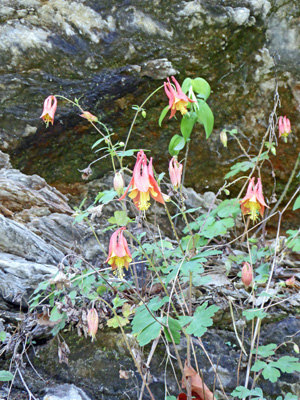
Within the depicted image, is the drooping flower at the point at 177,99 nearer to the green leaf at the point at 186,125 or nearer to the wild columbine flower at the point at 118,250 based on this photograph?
the green leaf at the point at 186,125

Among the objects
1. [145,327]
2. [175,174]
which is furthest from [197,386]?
[175,174]

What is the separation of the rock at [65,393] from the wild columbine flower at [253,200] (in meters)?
0.95

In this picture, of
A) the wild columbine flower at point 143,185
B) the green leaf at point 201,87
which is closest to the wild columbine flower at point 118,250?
A: the wild columbine flower at point 143,185

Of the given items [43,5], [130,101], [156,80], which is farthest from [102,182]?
[43,5]

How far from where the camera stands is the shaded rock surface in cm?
272

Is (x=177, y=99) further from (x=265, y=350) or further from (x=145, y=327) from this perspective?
(x=265, y=350)

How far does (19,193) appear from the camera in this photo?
103 inches

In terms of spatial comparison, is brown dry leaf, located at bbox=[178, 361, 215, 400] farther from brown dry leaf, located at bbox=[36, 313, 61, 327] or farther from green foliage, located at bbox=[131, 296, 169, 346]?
brown dry leaf, located at bbox=[36, 313, 61, 327]

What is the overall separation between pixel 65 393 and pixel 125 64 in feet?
6.96

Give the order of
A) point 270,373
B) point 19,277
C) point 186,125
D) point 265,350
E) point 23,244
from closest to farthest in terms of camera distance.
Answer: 1. point 270,373
2. point 265,350
3. point 186,125
4. point 19,277
5. point 23,244

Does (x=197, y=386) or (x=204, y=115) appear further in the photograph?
(x=204, y=115)

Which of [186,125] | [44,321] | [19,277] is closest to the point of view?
[186,125]

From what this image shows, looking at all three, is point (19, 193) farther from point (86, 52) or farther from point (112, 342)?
point (112, 342)

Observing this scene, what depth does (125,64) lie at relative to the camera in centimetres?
279
